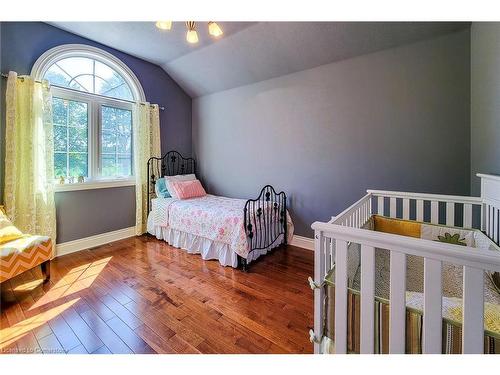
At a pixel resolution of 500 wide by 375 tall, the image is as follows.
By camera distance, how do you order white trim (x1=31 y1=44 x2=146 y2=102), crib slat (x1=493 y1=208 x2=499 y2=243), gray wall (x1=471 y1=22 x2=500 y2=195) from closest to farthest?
crib slat (x1=493 y1=208 x2=499 y2=243)
gray wall (x1=471 y1=22 x2=500 y2=195)
white trim (x1=31 y1=44 x2=146 y2=102)

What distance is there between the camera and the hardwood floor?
140 centimetres

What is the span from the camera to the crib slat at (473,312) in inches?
27.5

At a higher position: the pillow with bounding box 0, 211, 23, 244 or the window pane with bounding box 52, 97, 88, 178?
the window pane with bounding box 52, 97, 88, 178

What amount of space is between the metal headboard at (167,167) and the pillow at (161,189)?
0.56ft

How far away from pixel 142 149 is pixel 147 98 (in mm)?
816

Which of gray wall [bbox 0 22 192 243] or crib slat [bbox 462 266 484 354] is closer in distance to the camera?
crib slat [bbox 462 266 484 354]

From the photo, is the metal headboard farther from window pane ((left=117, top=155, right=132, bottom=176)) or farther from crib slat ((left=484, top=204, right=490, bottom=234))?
crib slat ((left=484, top=204, right=490, bottom=234))

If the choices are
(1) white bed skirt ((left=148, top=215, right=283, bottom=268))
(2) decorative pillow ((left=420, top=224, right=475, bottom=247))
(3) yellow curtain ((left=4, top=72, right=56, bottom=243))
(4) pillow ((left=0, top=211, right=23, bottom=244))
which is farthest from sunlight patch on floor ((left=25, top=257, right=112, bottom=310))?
(2) decorative pillow ((left=420, top=224, right=475, bottom=247))

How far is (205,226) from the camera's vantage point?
2.63 m

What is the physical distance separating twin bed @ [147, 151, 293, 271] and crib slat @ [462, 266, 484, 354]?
1757 mm

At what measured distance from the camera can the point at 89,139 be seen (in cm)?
298
